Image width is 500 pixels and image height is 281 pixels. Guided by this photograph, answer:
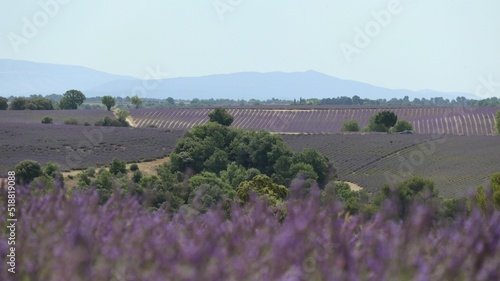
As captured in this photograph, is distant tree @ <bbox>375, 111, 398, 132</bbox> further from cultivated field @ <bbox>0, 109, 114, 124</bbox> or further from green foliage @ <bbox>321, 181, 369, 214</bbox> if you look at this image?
green foliage @ <bbox>321, 181, 369, 214</bbox>

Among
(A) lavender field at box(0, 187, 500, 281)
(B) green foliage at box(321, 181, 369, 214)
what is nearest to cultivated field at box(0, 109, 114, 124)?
(B) green foliage at box(321, 181, 369, 214)

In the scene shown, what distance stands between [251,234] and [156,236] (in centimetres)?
58

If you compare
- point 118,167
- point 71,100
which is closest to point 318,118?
point 71,100

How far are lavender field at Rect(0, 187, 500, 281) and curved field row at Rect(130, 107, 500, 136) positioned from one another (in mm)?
99696

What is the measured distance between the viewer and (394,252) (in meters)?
3.38

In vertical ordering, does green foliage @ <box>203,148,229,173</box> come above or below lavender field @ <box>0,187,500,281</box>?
below

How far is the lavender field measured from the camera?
3.09 m

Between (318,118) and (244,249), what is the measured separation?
122m

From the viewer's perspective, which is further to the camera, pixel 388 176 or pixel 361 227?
pixel 388 176

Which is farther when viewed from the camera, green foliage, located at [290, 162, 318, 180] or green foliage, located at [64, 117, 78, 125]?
green foliage, located at [64, 117, 78, 125]

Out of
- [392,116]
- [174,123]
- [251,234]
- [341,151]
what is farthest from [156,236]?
[174,123]

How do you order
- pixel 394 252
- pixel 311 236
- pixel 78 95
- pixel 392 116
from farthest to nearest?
1. pixel 78 95
2. pixel 392 116
3. pixel 311 236
4. pixel 394 252

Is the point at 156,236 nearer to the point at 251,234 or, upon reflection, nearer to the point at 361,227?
the point at 251,234

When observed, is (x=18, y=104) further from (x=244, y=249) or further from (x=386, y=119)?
(x=244, y=249)
